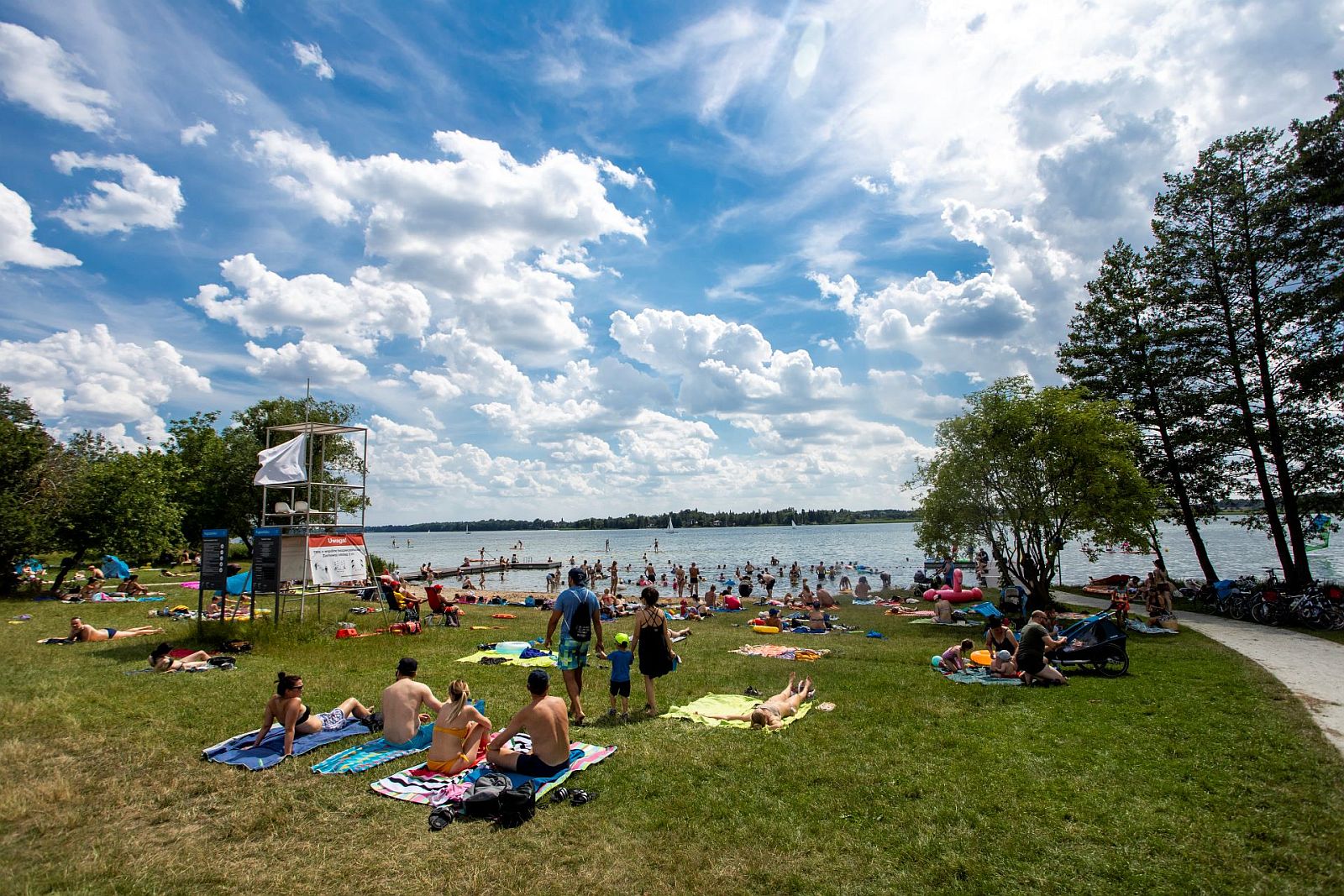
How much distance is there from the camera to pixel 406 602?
1873cm

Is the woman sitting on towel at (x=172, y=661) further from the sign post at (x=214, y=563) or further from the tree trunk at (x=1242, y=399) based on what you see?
the tree trunk at (x=1242, y=399)

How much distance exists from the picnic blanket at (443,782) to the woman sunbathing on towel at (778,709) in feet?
6.70

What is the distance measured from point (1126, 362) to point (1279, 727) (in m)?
20.2

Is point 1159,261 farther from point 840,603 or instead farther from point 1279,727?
point 1279,727

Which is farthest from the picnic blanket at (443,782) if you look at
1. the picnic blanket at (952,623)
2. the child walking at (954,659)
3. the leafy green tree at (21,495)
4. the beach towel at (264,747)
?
the leafy green tree at (21,495)

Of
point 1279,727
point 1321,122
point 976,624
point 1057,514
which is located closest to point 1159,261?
point 1321,122

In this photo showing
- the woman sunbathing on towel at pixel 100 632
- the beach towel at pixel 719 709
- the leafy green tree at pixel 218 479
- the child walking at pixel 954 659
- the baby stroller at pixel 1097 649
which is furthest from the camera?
the leafy green tree at pixel 218 479

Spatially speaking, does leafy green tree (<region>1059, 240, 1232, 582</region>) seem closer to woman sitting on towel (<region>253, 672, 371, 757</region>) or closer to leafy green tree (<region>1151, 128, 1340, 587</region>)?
leafy green tree (<region>1151, 128, 1340, 587</region>)

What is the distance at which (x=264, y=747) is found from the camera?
7.17 metres

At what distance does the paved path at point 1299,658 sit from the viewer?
27.6 ft

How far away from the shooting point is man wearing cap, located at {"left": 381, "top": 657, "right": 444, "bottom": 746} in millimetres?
7309

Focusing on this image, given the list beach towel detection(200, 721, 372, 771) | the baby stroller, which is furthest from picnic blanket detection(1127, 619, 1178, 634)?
beach towel detection(200, 721, 372, 771)

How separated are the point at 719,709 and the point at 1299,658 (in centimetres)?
1162

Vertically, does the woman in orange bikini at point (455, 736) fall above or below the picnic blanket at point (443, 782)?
above
